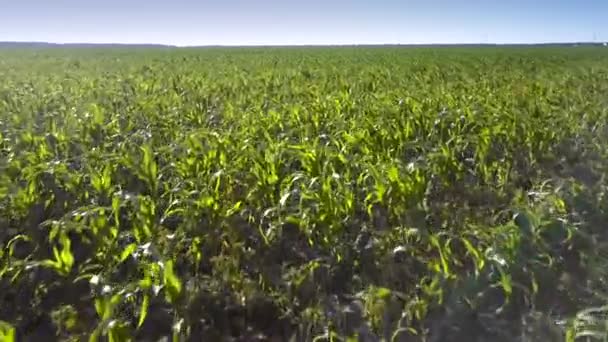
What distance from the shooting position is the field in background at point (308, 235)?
209cm

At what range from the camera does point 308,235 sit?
2615 millimetres

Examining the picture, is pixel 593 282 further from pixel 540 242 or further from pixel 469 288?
pixel 469 288

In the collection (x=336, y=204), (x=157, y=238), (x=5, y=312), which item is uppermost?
(x=336, y=204)

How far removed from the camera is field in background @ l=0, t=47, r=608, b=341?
2.09 meters

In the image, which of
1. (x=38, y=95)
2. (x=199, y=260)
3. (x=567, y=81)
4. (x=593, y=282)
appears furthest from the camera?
(x=567, y=81)

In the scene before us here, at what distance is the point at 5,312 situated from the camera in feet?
7.27

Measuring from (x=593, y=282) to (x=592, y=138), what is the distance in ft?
8.24

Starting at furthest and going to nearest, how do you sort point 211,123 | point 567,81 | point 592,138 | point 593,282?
point 567,81, point 211,123, point 592,138, point 593,282

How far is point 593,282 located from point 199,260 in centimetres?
207

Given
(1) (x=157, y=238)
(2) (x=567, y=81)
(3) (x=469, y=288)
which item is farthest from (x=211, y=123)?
(2) (x=567, y=81)

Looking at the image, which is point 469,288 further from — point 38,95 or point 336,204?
point 38,95

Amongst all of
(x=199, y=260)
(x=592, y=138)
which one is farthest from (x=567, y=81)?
(x=199, y=260)

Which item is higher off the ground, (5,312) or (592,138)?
(592,138)

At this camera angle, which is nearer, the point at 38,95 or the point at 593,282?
the point at 593,282
